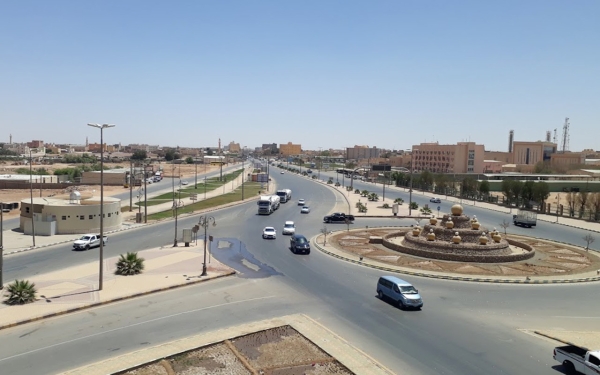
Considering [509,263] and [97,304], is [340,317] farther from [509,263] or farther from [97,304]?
[509,263]

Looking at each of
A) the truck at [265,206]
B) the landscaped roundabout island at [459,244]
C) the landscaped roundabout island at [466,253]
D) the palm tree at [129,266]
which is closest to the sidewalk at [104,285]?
the palm tree at [129,266]

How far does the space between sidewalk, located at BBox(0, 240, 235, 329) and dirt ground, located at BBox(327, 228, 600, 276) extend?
40.5 ft

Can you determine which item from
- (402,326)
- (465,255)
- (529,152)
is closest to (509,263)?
(465,255)

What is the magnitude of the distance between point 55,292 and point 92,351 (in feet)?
30.7

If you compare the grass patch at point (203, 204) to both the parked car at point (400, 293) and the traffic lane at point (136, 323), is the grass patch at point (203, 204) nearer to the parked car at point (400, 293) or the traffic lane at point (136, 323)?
the traffic lane at point (136, 323)

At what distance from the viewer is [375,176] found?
148 m

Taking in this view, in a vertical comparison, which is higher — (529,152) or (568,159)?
(529,152)

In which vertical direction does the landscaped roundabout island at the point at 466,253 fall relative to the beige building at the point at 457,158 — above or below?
below

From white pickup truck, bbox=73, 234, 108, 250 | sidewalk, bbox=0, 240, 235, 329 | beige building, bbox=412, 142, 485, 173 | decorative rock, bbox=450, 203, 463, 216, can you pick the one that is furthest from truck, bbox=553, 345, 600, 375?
beige building, bbox=412, 142, 485, 173

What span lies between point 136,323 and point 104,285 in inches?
278

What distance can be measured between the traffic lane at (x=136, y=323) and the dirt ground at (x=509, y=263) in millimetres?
11879

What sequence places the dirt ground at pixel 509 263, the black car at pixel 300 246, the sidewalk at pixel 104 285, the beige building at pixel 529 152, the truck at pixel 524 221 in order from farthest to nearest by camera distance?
the beige building at pixel 529 152
the truck at pixel 524 221
the black car at pixel 300 246
the dirt ground at pixel 509 263
the sidewalk at pixel 104 285

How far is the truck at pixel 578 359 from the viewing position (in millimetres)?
14922

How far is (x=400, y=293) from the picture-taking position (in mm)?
22438
